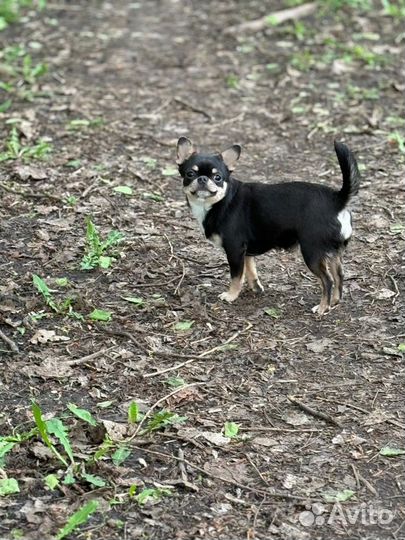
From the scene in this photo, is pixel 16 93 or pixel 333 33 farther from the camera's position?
pixel 333 33

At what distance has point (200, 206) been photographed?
235 inches

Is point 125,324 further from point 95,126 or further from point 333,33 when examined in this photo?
point 333,33

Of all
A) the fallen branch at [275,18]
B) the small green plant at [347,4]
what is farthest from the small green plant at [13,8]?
the small green plant at [347,4]

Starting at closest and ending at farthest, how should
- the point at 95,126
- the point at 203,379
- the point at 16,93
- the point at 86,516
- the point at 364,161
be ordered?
1. the point at 86,516
2. the point at 203,379
3. the point at 364,161
4. the point at 95,126
5. the point at 16,93

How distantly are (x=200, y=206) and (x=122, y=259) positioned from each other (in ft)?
2.91

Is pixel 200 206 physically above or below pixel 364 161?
above

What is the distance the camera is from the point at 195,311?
235 inches

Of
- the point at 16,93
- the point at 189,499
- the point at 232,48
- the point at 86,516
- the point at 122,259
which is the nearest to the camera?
the point at 86,516

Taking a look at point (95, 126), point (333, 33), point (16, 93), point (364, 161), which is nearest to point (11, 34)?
point (16, 93)

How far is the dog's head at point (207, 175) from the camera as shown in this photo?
576 centimetres

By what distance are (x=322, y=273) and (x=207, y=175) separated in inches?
36.9

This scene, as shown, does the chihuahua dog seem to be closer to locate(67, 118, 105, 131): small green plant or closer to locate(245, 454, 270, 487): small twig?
locate(245, 454, 270, 487): small twig

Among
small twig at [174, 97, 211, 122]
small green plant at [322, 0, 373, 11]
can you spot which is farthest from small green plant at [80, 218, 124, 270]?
small green plant at [322, 0, 373, 11]

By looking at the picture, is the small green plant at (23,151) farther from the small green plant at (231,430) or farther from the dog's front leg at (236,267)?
the small green plant at (231,430)
